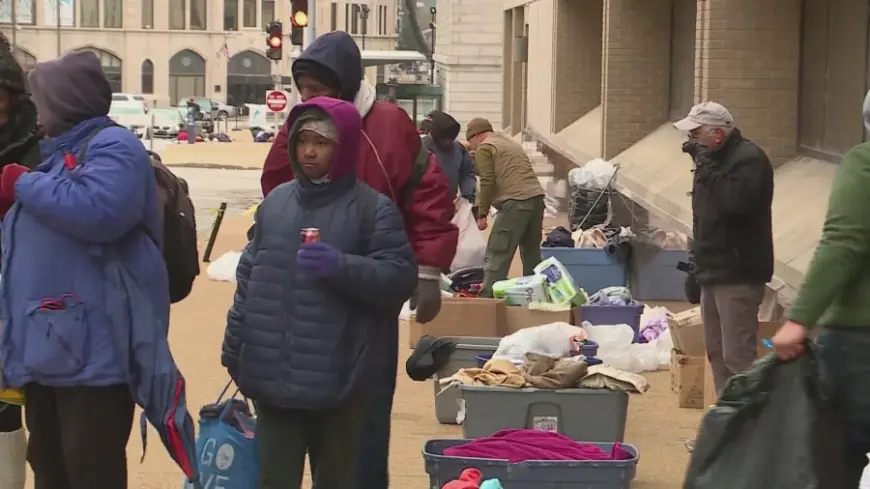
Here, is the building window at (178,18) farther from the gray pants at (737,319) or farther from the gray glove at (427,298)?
the gray glove at (427,298)

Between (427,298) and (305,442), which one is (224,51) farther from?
(305,442)

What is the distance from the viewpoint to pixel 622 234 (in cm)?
1351

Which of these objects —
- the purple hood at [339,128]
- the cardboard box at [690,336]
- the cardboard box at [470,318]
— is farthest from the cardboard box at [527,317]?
the purple hood at [339,128]

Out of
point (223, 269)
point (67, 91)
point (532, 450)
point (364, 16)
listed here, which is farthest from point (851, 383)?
point (364, 16)

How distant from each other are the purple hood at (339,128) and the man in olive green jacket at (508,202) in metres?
7.21

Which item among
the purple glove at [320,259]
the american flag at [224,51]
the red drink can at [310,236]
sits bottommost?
the purple glove at [320,259]

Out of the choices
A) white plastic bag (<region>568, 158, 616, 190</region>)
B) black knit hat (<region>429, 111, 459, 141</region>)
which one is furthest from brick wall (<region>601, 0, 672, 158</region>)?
black knit hat (<region>429, 111, 459, 141</region>)

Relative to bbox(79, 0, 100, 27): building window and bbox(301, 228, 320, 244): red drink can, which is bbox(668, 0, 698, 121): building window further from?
bbox(79, 0, 100, 27): building window

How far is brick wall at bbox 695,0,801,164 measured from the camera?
39.0ft

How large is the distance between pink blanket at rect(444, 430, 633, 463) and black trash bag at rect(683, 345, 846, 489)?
1.26 meters

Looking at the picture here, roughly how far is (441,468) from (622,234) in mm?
7885

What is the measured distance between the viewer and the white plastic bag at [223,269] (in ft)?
50.7

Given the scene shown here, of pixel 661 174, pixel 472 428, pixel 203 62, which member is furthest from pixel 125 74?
pixel 472 428

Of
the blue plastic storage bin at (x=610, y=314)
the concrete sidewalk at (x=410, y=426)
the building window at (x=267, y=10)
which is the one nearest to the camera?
the concrete sidewalk at (x=410, y=426)
